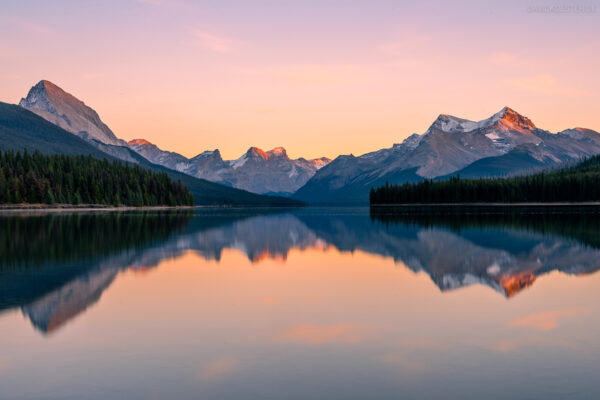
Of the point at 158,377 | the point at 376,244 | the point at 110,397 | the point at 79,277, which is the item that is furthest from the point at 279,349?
the point at 376,244

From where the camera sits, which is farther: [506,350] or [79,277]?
[79,277]

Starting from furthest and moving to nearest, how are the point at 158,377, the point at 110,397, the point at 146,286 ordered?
the point at 146,286
the point at 158,377
the point at 110,397

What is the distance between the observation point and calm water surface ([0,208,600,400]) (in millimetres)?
15156

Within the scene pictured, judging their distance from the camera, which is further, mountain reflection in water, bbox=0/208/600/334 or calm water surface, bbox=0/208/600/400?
mountain reflection in water, bbox=0/208/600/334

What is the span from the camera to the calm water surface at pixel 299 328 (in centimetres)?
1516

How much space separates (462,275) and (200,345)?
72.4ft

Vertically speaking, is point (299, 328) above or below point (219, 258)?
above

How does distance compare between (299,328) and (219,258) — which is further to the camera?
(219,258)

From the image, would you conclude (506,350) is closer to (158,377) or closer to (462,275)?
(158,377)

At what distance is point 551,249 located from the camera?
5072 centimetres

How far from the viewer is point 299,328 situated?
2175cm

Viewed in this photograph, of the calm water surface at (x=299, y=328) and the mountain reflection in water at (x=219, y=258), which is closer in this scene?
the calm water surface at (x=299, y=328)

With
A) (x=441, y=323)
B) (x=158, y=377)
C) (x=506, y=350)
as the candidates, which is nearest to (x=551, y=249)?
(x=441, y=323)

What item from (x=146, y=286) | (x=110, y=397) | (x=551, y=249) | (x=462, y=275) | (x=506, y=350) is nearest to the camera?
(x=110, y=397)
